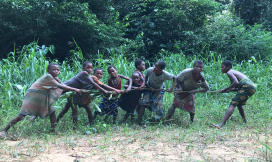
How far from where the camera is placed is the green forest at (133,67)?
2932mm

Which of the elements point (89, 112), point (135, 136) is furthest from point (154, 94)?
point (89, 112)

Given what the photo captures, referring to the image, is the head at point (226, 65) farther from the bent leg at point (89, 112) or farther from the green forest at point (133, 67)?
the bent leg at point (89, 112)

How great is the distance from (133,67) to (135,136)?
3.06 meters

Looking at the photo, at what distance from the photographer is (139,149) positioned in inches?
116

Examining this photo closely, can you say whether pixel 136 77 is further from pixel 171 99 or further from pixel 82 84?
pixel 171 99

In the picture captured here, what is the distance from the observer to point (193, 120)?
15.4 ft

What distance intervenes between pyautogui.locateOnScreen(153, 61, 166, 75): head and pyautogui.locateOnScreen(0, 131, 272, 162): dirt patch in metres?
1.30

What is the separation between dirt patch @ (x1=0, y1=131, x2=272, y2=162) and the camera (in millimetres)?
2615

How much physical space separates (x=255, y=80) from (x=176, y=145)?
16.4ft

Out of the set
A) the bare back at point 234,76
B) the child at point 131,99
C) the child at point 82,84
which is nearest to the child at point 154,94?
the child at point 131,99

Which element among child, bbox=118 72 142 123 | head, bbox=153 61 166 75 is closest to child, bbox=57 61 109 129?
child, bbox=118 72 142 123

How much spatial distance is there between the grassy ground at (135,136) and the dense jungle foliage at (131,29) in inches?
126

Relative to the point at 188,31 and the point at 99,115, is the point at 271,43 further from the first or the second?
the point at 99,115

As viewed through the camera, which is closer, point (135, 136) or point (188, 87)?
point (135, 136)
